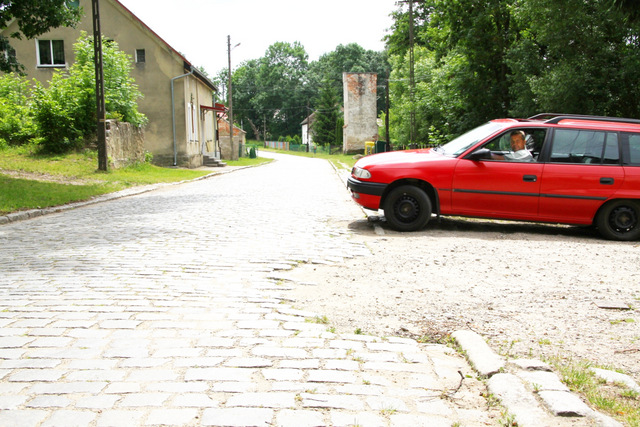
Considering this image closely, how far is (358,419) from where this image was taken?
2742 mm

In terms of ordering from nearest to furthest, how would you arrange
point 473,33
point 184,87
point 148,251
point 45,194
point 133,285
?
point 133,285
point 148,251
point 45,194
point 473,33
point 184,87

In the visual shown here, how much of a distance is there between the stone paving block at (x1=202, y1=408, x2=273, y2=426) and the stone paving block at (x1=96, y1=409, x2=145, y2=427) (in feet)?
1.08

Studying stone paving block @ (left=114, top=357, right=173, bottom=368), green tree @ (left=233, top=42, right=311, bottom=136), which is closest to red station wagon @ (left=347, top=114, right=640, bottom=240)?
stone paving block @ (left=114, top=357, right=173, bottom=368)

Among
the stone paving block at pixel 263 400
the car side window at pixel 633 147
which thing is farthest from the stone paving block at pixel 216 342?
the car side window at pixel 633 147

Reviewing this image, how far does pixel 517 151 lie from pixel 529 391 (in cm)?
667

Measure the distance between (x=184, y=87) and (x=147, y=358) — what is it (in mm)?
30428

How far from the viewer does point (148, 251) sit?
7.20 meters

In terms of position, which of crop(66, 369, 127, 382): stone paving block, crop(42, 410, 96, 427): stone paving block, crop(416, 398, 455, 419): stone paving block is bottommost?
crop(416, 398, 455, 419): stone paving block

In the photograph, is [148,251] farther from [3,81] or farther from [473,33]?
[3,81]

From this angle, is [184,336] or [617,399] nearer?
[617,399]

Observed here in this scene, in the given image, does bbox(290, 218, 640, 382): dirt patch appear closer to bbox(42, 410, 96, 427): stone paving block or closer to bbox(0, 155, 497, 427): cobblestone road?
bbox(0, 155, 497, 427): cobblestone road

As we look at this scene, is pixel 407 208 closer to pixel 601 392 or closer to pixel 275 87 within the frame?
pixel 601 392

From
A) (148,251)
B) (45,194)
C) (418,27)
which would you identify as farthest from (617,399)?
(418,27)

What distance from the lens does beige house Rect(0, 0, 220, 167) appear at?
31.0m
